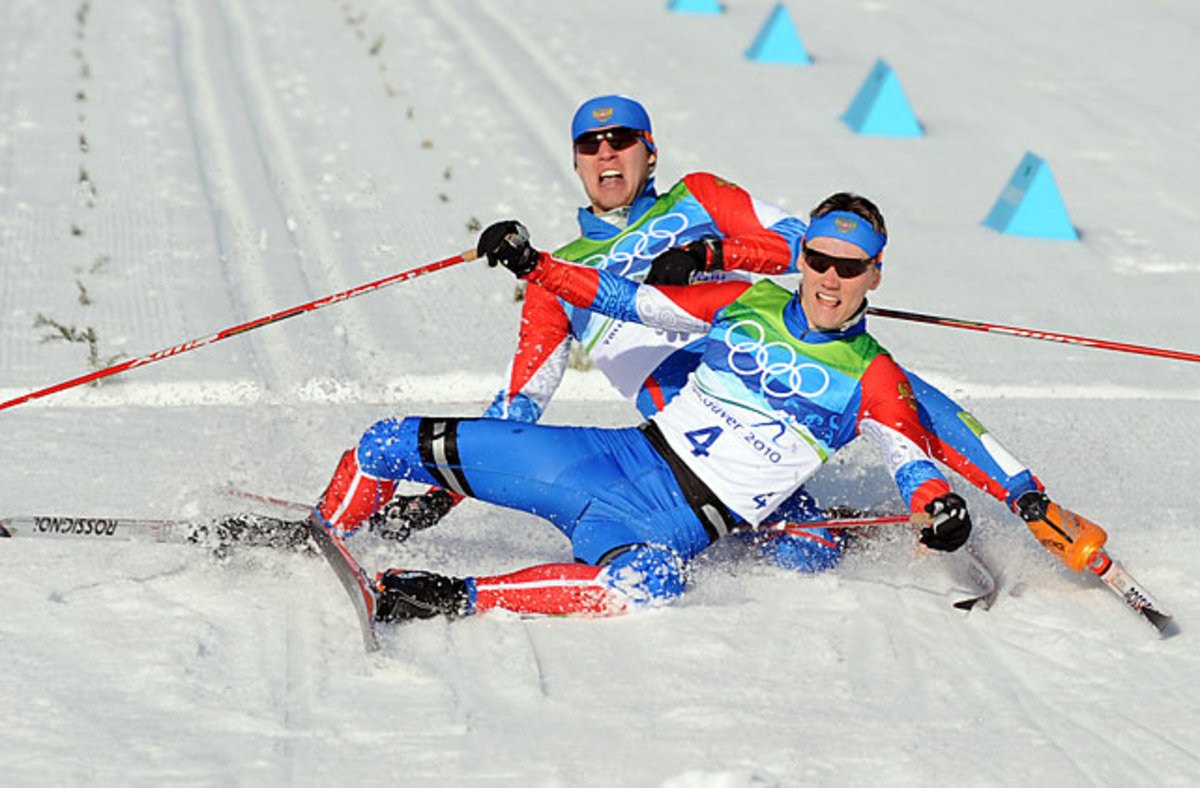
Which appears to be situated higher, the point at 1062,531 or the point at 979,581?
the point at 1062,531

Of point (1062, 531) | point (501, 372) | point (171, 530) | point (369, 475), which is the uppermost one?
point (1062, 531)

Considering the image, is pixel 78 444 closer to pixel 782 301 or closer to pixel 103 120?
pixel 782 301

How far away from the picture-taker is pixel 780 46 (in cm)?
1277

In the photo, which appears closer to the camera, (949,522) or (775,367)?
(949,522)

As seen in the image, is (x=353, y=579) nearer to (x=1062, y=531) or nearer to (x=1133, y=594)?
(x=1062, y=531)

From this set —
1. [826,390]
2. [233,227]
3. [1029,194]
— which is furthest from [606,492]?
[1029,194]

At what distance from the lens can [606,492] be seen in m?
4.64

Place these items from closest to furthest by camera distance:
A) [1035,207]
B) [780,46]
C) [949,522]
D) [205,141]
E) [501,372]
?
[949,522] < [501,372] < [1035,207] < [205,141] < [780,46]

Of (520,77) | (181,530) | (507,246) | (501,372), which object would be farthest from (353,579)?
(520,77)

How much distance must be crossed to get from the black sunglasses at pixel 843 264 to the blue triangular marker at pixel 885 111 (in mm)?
6761

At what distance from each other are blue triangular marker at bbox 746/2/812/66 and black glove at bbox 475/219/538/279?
28.1 feet

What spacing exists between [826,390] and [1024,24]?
10.5m

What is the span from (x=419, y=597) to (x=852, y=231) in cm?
157

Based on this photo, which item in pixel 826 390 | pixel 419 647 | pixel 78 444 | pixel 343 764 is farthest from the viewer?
Answer: pixel 78 444
